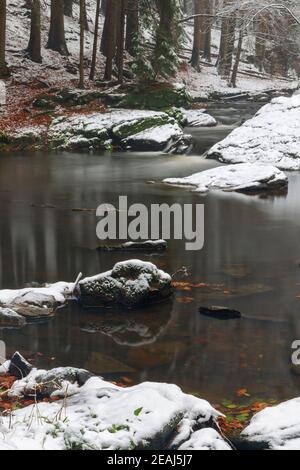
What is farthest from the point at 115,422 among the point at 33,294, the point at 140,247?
the point at 140,247

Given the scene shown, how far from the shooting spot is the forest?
5.23 m

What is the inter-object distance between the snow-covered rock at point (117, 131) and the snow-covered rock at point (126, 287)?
17066 mm

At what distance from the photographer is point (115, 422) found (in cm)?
495

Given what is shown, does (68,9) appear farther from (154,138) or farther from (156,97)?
(154,138)

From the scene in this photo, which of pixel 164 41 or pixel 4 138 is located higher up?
pixel 164 41

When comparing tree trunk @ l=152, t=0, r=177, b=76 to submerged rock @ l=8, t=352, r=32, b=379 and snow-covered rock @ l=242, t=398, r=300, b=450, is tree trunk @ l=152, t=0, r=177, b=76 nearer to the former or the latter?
submerged rock @ l=8, t=352, r=32, b=379

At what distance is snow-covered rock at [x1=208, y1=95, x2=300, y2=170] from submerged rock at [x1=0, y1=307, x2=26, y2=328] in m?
15.2

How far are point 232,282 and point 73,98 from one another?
20998mm

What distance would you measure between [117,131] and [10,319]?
19102 mm

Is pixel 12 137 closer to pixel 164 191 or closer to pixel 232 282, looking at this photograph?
pixel 164 191

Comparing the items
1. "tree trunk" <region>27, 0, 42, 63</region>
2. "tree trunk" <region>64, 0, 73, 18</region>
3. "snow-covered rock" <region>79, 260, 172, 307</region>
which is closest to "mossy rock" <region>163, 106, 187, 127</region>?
"tree trunk" <region>27, 0, 42, 63</region>

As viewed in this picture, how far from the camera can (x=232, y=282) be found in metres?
A: 9.91

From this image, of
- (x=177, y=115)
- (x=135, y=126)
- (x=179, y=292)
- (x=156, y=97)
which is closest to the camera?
(x=179, y=292)
